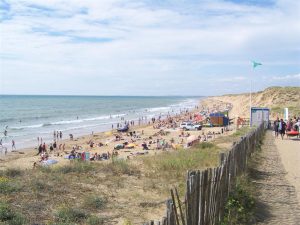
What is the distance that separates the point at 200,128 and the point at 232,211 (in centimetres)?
3846

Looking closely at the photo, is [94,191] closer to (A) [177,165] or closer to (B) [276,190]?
(A) [177,165]

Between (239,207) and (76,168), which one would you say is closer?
(239,207)

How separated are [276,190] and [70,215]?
513 centimetres

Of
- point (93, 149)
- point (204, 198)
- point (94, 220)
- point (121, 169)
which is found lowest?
point (93, 149)

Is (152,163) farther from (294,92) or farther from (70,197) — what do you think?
(294,92)

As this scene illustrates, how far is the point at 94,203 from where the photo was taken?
8.97 m

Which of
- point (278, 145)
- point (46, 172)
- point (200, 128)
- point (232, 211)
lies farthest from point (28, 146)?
point (232, 211)

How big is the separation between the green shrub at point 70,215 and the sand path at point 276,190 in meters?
3.35

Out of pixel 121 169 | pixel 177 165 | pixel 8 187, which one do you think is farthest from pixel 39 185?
pixel 177 165

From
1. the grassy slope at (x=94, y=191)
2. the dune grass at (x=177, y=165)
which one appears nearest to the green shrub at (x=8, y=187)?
the grassy slope at (x=94, y=191)

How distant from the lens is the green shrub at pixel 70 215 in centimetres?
784

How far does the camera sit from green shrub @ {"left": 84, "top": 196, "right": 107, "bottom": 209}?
29.1 ft

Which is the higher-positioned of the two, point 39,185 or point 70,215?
point 39,185

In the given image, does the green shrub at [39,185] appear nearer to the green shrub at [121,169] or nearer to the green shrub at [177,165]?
the green shrub at [121,169]
